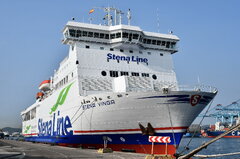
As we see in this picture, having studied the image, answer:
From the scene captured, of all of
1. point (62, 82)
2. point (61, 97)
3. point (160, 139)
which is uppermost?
point (62, 82)

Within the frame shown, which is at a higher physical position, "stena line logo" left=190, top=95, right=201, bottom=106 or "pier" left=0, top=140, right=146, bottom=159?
"stena line logo" left=190, top=95, right=201, bottom=106

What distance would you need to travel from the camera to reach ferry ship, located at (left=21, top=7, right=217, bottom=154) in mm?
17391

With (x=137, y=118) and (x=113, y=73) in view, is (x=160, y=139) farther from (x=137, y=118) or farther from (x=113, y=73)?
(x=113, y=73)

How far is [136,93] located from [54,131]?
44.9ft

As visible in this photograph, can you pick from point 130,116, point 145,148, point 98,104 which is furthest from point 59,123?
point 145,148

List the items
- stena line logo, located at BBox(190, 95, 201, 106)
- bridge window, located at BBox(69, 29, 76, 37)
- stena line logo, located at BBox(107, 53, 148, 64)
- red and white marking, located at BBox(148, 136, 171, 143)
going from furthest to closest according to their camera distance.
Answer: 1. bridge window, located at BBox(69, 29, 76, 37)
2. stena line logo, located at BBox(107, 53, 148, 64)
3. stena line logo, located at BBox(190, 95, 201, 106)
4. red and white marking, located at BBox(148, 136, 171, 143)

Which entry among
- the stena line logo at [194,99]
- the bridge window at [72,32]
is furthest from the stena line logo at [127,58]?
the stena line logo at [194,99]

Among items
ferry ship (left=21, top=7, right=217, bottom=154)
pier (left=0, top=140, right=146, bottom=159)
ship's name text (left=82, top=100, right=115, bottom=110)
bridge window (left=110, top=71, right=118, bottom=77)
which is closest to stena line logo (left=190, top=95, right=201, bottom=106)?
ferry ship (left=21, top=7, right=217, bottom=154)

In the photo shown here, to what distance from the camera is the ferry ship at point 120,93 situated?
17.4 metres

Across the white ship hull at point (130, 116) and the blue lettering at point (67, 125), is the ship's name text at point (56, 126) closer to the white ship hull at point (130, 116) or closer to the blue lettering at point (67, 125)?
the blue lettering at point (67, 125)

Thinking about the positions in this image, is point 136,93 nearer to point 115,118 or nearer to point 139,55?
point 115,118

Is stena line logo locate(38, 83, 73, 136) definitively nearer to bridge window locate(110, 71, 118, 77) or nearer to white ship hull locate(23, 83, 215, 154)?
white ship hull locate(23, 83, 215, 154)

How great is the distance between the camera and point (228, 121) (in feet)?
383

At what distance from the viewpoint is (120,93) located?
18.4 m
